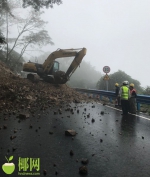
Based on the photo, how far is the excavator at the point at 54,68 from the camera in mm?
16125

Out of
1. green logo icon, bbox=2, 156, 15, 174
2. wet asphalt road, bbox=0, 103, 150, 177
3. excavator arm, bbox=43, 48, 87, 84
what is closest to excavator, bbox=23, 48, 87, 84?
excavator arm, bbox=43, 48, 87, 84

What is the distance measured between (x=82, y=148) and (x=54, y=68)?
15.0m

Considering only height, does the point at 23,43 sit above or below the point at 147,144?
above

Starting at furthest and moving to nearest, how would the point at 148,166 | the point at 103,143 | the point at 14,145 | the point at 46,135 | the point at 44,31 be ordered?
the point at 44,31, the point at 46,135, the point at 103,143, the point at 14,145, the point at 148,166

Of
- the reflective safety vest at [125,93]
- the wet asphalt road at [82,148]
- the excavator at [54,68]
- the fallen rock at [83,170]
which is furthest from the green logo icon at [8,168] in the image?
the excavator at [54,68]

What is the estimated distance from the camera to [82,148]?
431 cm

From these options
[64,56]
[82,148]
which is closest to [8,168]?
[82,148]

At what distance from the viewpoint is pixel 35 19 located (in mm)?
34656

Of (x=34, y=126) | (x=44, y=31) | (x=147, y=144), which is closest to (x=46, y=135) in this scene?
(x=34, y=126)

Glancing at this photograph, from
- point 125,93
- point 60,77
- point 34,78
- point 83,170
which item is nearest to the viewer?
point 83,170

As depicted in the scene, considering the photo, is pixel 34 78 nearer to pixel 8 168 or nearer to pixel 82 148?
pixel 82 148

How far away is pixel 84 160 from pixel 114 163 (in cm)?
60

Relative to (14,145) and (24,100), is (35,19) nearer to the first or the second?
(24,100)

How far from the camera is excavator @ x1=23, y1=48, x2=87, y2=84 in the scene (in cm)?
1612
